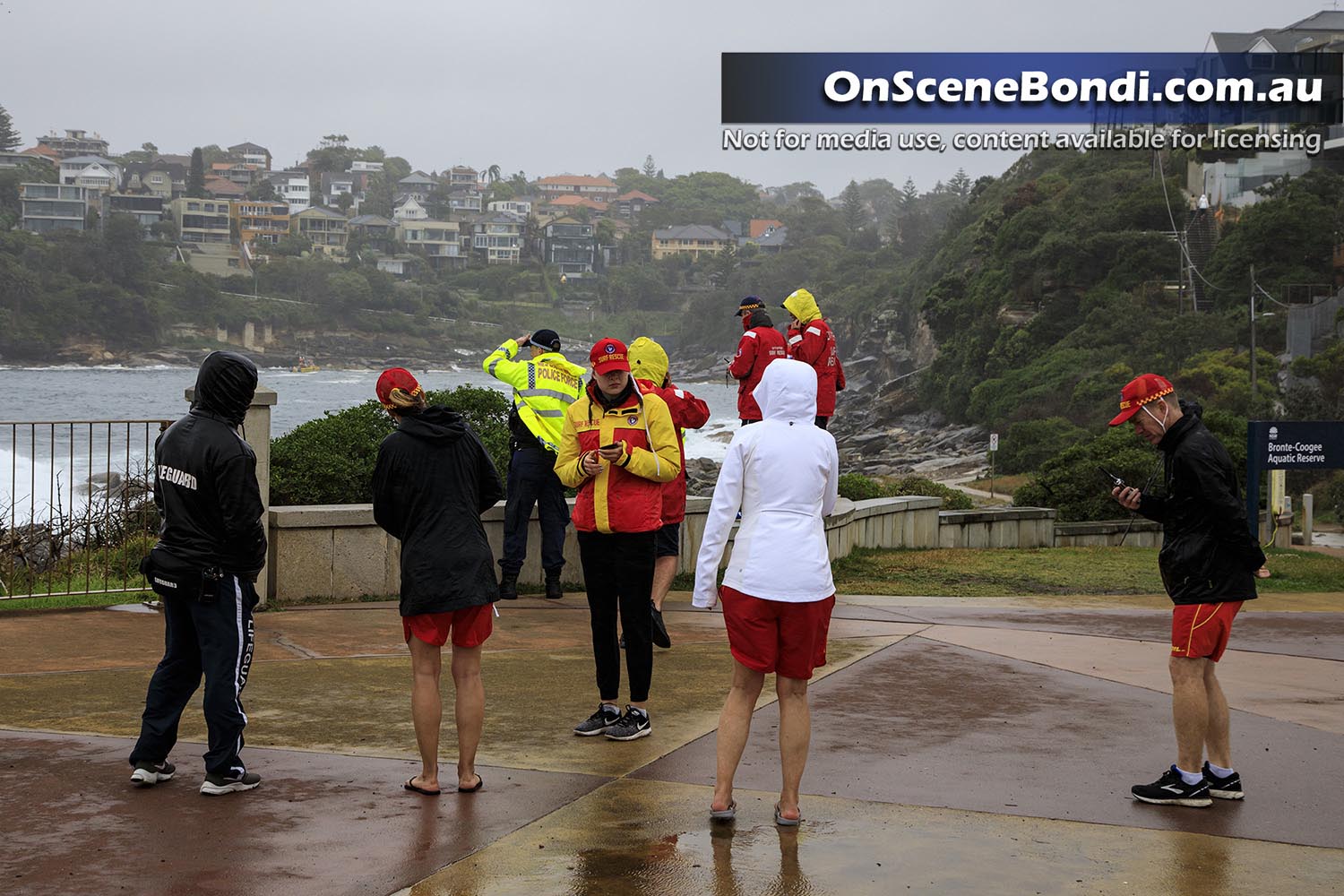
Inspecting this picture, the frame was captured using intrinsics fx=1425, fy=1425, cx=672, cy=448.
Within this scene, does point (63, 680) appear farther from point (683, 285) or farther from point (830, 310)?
point (683, 285)

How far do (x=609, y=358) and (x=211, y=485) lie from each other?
6.50 ft

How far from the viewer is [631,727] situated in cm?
664

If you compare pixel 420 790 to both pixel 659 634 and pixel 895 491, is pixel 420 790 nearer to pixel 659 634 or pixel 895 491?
pixel 659 634

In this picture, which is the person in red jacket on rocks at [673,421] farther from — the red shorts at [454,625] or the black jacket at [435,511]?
the red shorts at [454,625]

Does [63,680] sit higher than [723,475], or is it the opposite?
[723,475]

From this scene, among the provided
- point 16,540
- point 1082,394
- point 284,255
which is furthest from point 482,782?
point 284,255

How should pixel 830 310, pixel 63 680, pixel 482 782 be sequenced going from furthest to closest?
1. pixel 830 310
2. pixel 63 680
3. pixel 482 782

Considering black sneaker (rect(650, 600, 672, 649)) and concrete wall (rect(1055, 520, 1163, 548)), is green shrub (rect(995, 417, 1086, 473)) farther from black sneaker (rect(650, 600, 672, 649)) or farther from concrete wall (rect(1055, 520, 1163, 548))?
black sneaker (rect(650, 600, 672, 649))

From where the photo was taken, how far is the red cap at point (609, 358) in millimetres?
6699

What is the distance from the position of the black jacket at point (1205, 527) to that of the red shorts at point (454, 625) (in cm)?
272

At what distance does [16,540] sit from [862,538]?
870 cm

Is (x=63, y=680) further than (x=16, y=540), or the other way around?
(x=16, y=540)

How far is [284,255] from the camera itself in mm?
183000

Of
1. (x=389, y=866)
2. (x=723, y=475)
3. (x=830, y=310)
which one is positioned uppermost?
(x=830, y=310)
